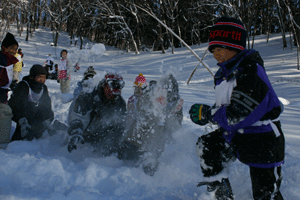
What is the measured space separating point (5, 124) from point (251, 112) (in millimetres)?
3115

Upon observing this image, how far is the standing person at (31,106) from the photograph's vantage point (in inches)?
125

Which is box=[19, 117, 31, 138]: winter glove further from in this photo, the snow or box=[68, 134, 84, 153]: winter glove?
box=[68, 134, 84, 153]: winter glove

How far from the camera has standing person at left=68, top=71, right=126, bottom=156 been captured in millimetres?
3000

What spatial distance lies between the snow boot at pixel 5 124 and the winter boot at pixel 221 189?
8.69ft

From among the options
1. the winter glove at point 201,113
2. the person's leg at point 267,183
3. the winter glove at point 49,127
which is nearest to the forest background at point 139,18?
the winter glove at point 49,127

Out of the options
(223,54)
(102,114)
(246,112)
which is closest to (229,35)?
(223,54)

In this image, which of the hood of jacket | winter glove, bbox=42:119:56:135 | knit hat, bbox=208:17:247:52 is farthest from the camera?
winter glove, bbox=42:119:56:135

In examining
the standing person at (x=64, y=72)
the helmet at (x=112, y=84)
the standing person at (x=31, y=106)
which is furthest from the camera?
the standing person at (x=64, y=72)

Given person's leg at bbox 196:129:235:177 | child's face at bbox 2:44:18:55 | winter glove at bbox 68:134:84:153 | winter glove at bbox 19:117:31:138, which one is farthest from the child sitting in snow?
child's face at bbox 2:44:18:55

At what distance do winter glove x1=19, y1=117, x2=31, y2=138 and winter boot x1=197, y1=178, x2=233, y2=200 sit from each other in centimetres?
270

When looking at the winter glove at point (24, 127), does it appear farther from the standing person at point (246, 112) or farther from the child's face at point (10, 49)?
the standing person at point (246, 112)

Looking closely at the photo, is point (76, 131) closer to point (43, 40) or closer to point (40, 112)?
point (40, 112)

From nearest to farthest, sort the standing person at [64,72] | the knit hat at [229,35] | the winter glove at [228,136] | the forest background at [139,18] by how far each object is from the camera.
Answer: the knit hat at [229,35] → the winter glove at [228,136] → the standing person at [64,72] → the forest background at [139,18]

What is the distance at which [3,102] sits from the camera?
3234 millimetres
